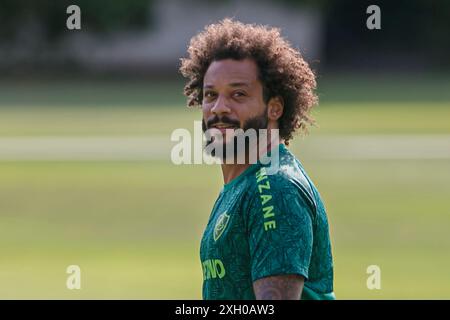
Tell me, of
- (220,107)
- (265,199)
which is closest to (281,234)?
(265,199)

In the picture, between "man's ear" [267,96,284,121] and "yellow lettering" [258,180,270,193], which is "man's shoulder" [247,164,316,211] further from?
"man's ear" [267,96,284,121]

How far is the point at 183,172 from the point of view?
2567cm

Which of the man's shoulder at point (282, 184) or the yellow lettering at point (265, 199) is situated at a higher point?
the man's shoulder at point (282, 184)

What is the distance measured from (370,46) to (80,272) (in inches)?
1980

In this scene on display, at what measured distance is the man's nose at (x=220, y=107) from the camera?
20.1 feet

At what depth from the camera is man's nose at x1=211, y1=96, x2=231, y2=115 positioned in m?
6.12

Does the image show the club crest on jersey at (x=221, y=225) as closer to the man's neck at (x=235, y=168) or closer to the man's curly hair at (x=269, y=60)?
the man's neck at (x=235, y=168)

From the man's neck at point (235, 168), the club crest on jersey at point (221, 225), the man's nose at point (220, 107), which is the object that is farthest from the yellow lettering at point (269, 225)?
the man's nose at point (220, 107)

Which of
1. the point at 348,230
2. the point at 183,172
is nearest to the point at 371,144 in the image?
Result: the point at 183,172
